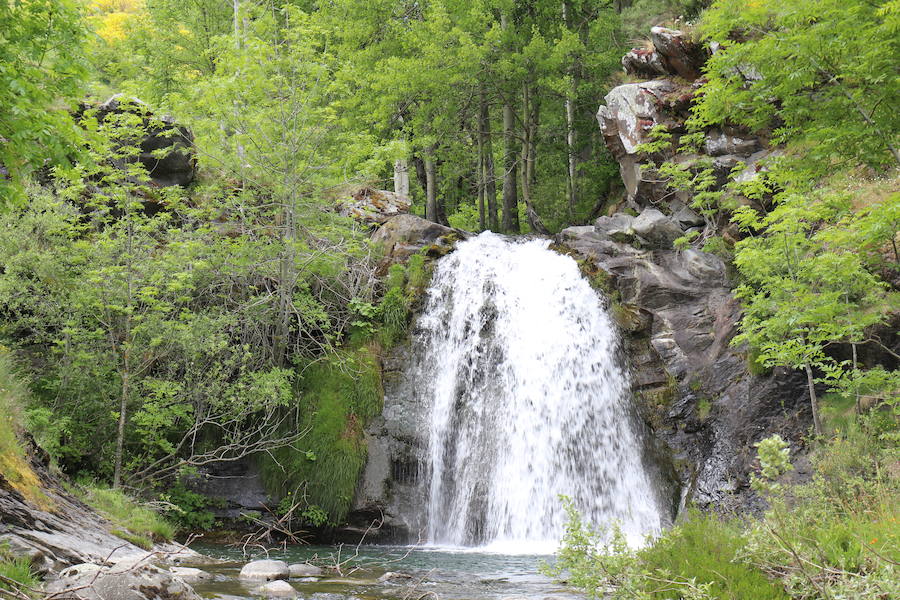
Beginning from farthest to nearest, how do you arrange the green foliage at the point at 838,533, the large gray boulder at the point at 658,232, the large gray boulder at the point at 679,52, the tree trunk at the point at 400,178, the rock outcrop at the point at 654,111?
the tree trunk at the point at 400,178 → the large gray boulder at the point at 679,52 → the rock outcrop at the point at 654,111 → the large gray boulder at the point at 658,232 → the green foliage at the point at 838,533

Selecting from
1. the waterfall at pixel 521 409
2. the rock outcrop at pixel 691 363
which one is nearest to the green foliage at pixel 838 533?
the rock outcrop at pixel 691 363

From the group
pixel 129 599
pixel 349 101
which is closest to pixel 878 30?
pixel 129 599

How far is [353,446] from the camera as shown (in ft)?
39.0

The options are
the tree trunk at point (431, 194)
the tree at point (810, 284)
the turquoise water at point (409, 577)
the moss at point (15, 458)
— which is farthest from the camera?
the tree trunk at point (431, 194)

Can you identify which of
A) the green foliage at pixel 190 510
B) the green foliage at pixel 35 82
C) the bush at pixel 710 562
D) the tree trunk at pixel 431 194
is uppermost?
the tree trunk at pixel 431 194

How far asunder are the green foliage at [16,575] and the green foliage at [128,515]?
115 inches

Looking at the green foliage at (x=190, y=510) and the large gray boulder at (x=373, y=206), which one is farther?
the large gray boulder at (x=373, y=206)

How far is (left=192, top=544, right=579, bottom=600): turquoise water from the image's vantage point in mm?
6578

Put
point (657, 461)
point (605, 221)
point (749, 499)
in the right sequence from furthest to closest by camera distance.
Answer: point (605, 221) → point (657, 461) → point (749, 499)

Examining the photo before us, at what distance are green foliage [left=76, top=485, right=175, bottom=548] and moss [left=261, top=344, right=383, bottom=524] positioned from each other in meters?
2.68

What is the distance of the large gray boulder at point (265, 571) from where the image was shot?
23.7 ft

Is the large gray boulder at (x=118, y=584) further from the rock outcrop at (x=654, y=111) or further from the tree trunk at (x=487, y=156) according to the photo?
the tree trunk at (x=487, y=156)

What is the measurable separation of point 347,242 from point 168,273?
3.25 meters

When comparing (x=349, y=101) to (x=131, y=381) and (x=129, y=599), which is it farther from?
(x=129, y=599)
